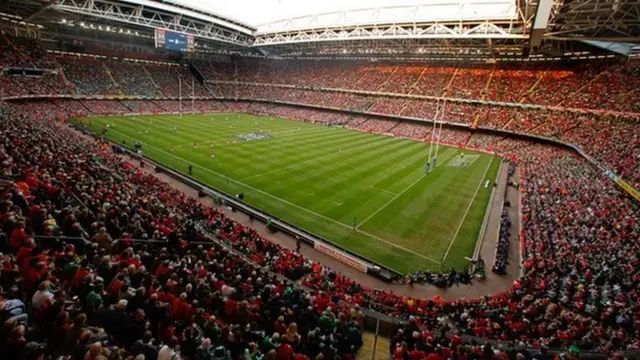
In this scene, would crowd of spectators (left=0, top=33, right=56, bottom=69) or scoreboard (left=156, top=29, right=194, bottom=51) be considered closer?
crowd of spectators (left=0, top=33, right=56, bottom=69)

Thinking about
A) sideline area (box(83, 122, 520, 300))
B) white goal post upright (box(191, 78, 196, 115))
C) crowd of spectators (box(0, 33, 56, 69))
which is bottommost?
sideline area (box(83, 122, 520, 300))

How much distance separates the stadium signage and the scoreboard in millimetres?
45328

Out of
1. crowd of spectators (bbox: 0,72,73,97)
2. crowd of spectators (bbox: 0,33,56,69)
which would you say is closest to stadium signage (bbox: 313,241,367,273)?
crowd of spectators (bbox: 0,72,73,97)

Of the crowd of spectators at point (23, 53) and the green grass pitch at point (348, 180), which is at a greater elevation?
the crowd of spectators at point (23, 53)

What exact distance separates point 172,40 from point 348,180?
1523 inches

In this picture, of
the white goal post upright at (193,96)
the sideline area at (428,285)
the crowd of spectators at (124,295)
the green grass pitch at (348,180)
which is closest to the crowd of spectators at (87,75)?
the green grass pitch at (348,180)

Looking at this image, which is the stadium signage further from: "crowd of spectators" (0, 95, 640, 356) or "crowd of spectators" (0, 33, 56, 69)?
"crowd of spectators" (0, 33, 56, 69)

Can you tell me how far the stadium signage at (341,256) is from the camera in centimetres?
1798

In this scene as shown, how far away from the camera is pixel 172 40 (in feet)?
170

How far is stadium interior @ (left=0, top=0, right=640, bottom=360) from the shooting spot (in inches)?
268

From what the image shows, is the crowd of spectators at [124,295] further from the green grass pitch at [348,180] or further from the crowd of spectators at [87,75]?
the crowd of spectators at [87,75]

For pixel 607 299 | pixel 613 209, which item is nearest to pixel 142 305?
pixel 607 299

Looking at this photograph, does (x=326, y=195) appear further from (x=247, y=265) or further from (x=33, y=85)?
(x=33, y=85)

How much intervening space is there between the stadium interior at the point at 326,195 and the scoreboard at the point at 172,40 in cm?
35
